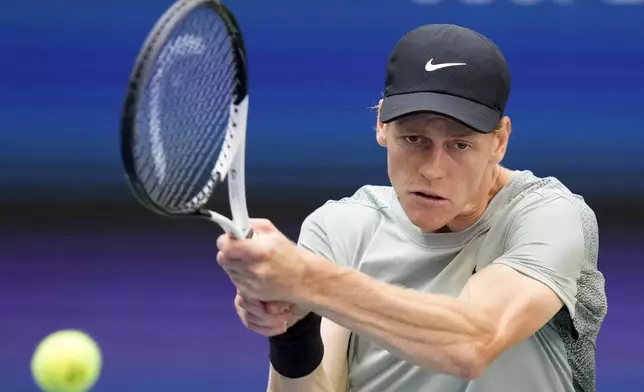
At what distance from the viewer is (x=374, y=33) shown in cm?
309

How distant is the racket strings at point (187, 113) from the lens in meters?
1.51

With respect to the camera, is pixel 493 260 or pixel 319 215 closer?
pixel 493 260

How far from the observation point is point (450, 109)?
182 centimetres

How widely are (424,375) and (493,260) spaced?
9.4 inches

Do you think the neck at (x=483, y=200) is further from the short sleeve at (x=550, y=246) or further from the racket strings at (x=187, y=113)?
the racket strings at (x=187, y=113)

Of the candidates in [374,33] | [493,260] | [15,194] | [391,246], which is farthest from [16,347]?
[493,260]

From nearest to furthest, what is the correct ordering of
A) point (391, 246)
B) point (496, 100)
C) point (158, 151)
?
point (158, 151), point (496, 100), point (391, 246)

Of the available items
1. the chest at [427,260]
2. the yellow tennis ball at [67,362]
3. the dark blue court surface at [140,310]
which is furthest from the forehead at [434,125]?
the yellow tennis ball at [67,362]

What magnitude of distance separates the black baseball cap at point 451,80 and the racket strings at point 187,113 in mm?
294

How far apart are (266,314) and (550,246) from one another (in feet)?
1.61

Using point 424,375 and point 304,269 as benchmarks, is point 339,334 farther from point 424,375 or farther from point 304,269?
point 304,269

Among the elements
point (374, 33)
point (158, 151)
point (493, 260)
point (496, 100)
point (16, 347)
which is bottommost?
point (16, 347)

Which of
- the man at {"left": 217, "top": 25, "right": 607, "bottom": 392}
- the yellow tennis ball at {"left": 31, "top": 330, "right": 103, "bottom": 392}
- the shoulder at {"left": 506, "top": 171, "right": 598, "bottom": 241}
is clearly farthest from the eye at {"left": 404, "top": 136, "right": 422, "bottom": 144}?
the yellow tennis ball at {"left": 31, "top": 330, "right": 103, "bottom": 392}

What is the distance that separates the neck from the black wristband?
31 cm
